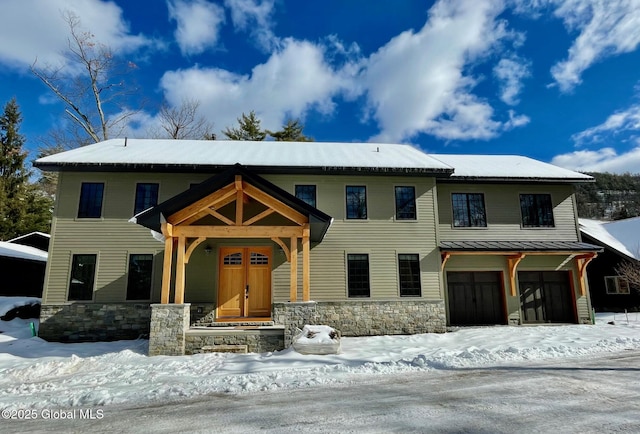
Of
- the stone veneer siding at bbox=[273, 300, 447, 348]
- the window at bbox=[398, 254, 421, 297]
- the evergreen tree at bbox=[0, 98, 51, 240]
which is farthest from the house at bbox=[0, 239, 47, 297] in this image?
the window at bbox=[398, 254, 421, 297]

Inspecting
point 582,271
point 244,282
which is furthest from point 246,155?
point 582,271

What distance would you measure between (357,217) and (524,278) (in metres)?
6.82

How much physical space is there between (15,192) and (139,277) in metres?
17.4

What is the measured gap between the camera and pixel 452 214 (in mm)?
13367

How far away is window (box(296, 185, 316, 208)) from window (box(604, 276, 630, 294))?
49.4ft

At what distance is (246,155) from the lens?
43.7 feet

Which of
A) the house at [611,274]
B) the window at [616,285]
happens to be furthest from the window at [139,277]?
the window at [616,285]

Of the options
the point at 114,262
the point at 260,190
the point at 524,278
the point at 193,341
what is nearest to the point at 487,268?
the point at 524,278

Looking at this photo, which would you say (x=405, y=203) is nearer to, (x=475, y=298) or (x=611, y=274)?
(x=475, y=298)

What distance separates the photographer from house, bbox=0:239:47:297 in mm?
15469

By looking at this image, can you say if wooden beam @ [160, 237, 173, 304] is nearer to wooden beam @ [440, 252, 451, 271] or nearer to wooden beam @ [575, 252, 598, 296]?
wooden beam @ [440, 252, 451, 271]

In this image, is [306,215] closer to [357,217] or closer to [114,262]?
[357,217]

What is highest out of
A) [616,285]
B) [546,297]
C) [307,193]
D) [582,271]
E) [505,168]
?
[505,168]

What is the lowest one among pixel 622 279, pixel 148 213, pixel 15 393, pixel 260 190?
pixel 15 393
